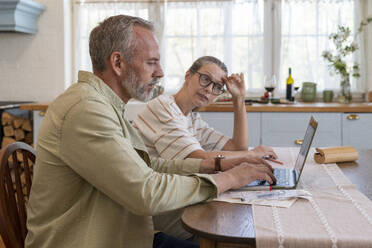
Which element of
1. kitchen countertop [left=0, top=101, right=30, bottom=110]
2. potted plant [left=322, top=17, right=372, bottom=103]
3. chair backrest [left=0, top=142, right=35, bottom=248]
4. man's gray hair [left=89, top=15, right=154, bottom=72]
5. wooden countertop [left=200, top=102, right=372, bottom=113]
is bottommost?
chair backrest [left=0, top=142, right=35, bottom=248]

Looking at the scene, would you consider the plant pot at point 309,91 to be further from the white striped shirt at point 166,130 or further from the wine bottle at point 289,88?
the white striped shirt at point 166,130

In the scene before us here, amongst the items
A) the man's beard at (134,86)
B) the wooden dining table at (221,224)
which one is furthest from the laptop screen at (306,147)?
the man's beard at (134,86)

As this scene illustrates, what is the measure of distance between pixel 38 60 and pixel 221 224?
3.66m

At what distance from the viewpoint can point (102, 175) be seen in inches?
50.3

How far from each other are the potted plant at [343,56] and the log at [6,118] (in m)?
2.84

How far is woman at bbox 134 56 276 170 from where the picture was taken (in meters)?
2.12

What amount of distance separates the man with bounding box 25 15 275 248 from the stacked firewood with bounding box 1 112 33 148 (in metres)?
2.83

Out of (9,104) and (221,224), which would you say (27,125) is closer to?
(9,104)

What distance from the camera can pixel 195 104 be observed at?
7.72 ft

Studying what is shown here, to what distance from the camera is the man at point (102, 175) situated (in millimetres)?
1282

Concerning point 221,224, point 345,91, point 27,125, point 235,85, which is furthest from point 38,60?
point 221,224

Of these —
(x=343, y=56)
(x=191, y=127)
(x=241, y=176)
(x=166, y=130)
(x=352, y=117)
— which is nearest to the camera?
(x=241, y=176)

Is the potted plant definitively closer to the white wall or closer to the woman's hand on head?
the woman's hand on head

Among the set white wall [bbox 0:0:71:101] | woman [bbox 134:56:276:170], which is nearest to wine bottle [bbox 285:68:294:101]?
woman [bbox 134:56:276:170]
